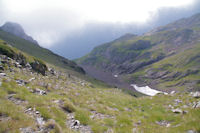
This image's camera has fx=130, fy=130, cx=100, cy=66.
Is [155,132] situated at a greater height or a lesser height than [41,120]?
greater

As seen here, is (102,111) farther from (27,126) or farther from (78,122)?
(27,126)

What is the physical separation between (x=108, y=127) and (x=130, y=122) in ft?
7.77

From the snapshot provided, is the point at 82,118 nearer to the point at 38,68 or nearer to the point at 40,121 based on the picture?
the point at 40,121

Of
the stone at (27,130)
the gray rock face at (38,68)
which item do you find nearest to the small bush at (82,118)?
the stone at (27,130)

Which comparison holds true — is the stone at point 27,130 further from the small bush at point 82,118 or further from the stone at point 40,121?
the small bush at point 82,118

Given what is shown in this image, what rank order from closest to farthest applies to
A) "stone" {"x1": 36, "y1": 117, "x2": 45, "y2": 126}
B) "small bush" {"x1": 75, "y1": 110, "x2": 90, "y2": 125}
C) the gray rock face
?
"stone" {"x1": 36, "y1": 117, "x2": 45, "y2": 126} < "small bush" {"x1": 75, "y1": 110, "x2": 90, "y2": 125} < the gray rock face

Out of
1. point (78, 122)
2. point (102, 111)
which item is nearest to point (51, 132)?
point (78, 122)

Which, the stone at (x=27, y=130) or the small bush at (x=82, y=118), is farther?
the small bush at (x=82, y=118)

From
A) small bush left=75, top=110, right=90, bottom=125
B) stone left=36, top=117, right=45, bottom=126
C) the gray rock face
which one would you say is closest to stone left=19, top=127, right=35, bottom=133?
stone left=36, top=117, right=45, bottom=126

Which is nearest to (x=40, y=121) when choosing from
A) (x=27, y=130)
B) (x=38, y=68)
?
(x=27, y=130)

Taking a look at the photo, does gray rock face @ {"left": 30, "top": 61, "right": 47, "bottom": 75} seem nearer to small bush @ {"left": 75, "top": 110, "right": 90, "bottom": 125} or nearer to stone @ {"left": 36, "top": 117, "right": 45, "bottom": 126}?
small bush @ {"left": 75, "top": 110, "right": 90, "bottom": 125}

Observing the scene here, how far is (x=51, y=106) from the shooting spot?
10.4 m

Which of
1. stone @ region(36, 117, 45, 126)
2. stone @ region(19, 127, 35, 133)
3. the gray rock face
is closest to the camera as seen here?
stone @ region(19, 127, 35, 133)

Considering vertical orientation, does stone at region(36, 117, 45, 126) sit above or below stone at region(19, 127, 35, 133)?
above
